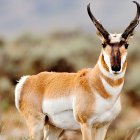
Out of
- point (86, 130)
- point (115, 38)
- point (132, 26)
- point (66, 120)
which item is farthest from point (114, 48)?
point (66, 120)

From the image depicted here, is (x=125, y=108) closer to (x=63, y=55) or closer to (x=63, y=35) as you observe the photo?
(x=63, y=55)

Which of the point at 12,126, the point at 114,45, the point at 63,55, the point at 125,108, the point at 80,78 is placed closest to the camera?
the point at 114,45

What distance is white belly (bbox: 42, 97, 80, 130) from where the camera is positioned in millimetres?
10008

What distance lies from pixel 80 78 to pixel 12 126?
18.4 feet

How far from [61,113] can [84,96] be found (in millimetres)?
528

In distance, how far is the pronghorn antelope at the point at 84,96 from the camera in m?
9.35

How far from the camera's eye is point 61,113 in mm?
10102

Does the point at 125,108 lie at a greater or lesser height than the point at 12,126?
lesser

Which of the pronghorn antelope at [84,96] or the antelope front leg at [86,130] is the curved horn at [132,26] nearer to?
the pronghorn antelope at [84,96]

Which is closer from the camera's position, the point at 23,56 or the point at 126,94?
the point at 126,94

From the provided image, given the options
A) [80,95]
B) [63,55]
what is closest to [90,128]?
[80,95]

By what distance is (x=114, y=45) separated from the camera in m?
9.26

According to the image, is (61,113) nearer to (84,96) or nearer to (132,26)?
(84,96)

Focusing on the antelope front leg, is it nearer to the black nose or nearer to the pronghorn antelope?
the pronghorn antelope
